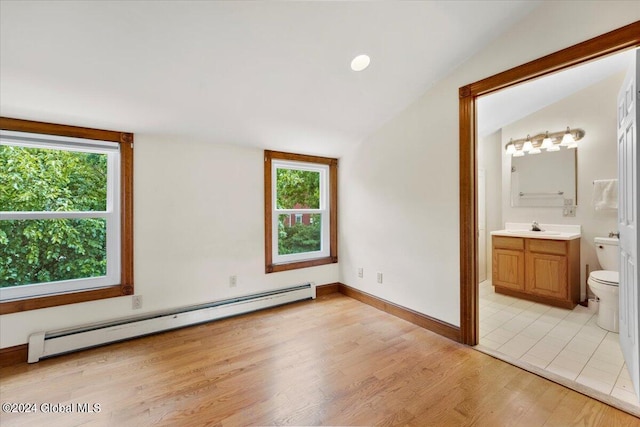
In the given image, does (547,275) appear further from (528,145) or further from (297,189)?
(297,189)

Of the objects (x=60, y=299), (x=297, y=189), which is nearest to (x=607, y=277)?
(x=297, y=189)

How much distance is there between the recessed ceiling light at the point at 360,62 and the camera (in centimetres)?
208

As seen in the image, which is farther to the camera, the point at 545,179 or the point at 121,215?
the point at 545,179

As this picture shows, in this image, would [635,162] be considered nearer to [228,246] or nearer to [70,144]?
[228,246]

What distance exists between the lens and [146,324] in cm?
246

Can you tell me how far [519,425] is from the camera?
145 centimetres

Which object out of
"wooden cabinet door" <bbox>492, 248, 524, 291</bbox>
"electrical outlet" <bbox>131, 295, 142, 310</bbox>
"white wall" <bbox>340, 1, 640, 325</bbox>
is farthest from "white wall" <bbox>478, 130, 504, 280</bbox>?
"electrical outlet" <bbox>131, 295, 142, 310</bbox>

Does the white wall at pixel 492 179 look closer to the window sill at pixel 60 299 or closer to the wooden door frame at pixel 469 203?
the wooden door frame at pixel 469 203

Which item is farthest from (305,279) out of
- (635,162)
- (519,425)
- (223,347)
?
(635,162)

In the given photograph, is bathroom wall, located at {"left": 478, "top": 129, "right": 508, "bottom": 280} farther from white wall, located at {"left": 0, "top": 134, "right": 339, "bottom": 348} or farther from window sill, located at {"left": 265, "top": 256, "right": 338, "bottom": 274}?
white wall, located at {"left": 0, "top": 134, "right": 339, "bottom": 348}

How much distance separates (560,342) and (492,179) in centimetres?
249

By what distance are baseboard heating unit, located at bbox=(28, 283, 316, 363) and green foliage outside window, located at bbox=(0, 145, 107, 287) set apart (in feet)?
1.53

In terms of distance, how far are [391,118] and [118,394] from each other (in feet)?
10.5

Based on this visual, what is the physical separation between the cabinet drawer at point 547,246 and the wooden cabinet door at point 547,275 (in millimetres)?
48
